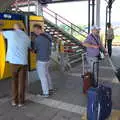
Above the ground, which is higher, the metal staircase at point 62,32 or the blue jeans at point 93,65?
the metal staircase at point 62,32

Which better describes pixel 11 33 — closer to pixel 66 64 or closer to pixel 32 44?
pixel 32 44

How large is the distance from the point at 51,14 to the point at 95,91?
1291 cm

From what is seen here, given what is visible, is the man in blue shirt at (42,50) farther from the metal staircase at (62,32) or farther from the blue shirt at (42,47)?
the metal staircase at (62,32)

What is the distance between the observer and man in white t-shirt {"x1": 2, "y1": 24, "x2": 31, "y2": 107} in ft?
19.5

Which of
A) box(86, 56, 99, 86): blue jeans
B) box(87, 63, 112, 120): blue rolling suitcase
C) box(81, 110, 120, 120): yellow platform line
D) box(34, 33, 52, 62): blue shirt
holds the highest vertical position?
box(34, 33, 52, 62): blue shirt

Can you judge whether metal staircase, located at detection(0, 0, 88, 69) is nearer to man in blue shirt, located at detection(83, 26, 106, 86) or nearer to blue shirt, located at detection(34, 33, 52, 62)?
man in blue shirt, located at detection(83, 26, 106, 86)

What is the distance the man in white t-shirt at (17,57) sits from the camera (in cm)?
594

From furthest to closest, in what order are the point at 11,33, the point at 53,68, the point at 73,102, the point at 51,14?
the point at 51,14
the point at 53,68
the point at 73,102
the point at 11,33

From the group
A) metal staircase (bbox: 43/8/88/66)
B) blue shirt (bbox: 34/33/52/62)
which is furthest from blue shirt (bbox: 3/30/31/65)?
metal staircase (bbox: 43/8/88/66)

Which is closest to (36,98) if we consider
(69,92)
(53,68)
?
(69,92)

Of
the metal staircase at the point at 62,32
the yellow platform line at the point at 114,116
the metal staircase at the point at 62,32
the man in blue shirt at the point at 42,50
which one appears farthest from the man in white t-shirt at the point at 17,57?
the metal staircase at the point at 62,32

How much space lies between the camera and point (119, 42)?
2527cm

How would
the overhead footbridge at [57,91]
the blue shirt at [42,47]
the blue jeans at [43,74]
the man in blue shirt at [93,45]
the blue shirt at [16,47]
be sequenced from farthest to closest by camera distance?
1. the man in blue shirt at [93,45]
2. the blue jeans at [43,74]
3. the blue shirt at [42,47]
4. the blue shirt at [16,47]
5. the overhead footbridge at [57,91]

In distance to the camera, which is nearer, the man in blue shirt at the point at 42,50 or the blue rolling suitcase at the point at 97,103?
the blue rolling suitcase at the point at 97,103
